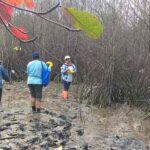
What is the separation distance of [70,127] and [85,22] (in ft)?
29.0

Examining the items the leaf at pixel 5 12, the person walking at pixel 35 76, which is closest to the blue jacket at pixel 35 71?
the person walking at pixel 35 76

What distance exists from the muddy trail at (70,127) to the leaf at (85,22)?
7.08 m

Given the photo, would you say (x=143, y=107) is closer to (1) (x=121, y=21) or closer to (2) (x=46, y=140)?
(1) (x=121, y=21)

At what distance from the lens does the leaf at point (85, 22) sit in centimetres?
73

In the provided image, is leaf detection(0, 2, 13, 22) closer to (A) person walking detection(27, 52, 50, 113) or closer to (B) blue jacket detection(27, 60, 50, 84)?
(A) person walking detection(27, 52, 50, 113)

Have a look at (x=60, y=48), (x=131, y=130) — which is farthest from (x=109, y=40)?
(x=60, y=48)

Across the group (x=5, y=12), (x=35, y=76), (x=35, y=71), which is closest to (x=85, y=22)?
(x=5, y=12)

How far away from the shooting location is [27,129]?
9000 mm

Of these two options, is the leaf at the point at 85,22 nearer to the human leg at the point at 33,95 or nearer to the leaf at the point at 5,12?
the leaf at the point at 5,12

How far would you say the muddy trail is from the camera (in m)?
8.28

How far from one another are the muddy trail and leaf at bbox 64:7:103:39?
23.2 ft

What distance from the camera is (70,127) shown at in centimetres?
953

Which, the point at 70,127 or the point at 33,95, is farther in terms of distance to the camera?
the point at 33,95

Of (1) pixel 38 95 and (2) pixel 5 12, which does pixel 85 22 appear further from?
(1) pixel 38 95
